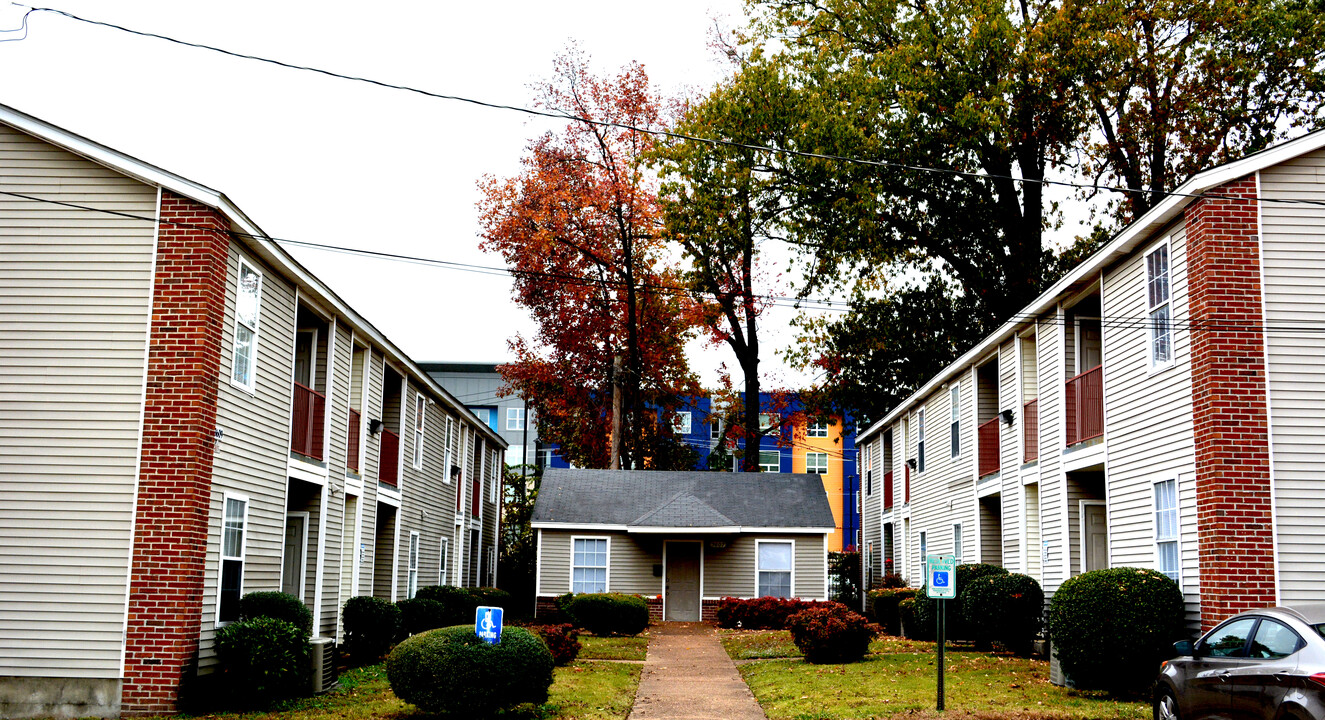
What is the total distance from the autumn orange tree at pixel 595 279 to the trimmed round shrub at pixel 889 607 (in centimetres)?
1512

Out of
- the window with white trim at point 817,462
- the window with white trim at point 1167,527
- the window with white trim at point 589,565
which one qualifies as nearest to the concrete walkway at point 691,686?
the window with white trim at point 589,565

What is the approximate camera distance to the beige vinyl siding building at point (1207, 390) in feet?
44.4

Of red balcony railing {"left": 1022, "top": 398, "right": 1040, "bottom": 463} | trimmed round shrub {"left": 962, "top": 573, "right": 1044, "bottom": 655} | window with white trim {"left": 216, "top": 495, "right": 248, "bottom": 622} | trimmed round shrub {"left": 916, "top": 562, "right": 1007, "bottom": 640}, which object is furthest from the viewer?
trimmed round shrub {"left": 916, "top": 562, "right": 1007, "bottom": 640}

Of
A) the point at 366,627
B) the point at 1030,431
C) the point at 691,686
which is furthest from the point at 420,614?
the point at 1030,431

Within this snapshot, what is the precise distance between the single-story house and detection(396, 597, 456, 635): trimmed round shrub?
961 cm

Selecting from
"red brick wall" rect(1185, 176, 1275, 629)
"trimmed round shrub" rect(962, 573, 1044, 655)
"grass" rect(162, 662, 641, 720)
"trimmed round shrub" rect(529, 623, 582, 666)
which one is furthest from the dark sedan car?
"trimmed round shrub" rect(529, 623, 582, 666)

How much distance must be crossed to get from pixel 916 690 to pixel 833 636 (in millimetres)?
4308

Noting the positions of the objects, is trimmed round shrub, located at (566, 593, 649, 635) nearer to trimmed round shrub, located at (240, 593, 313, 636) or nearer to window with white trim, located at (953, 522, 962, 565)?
window with white trim, located at (953, 522, 962, 565)

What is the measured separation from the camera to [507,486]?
180ft

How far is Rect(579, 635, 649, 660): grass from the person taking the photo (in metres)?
23.6

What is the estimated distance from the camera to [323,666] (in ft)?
53.3

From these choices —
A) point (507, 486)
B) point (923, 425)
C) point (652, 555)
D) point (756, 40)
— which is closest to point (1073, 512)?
point (923, 425)

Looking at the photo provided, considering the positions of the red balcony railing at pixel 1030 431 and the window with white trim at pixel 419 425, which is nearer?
the red balcony railing at pixel 1030 431

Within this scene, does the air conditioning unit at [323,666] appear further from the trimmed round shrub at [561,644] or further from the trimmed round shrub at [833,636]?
the trimmed round shrub at [833,636]
